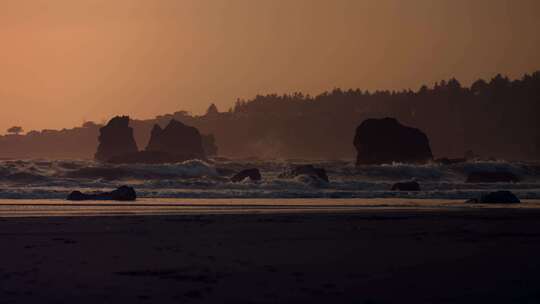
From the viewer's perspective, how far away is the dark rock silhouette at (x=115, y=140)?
131m

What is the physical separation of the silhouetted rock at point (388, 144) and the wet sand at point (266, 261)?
244 ft

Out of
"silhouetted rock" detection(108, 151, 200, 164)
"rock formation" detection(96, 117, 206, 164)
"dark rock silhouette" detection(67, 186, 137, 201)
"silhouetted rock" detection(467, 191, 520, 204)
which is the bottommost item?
"silhouetted rock" detection(467, 191, 520, 204)

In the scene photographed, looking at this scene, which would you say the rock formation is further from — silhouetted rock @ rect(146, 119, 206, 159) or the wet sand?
the wet sand

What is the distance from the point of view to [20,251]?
14742 mm

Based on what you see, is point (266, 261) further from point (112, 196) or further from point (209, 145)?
point (209, 145)

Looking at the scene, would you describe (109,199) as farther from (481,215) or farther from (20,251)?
(20,251)

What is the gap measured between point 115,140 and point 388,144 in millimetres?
48347

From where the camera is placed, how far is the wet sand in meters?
10.6

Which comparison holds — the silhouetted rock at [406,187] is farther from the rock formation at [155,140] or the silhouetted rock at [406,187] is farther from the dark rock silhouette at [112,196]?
the rock formation at [155,140]

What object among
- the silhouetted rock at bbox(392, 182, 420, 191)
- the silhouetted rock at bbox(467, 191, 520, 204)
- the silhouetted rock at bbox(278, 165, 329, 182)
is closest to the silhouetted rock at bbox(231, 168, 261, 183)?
the silhouetted rock at bbox(278, 165, 329, 182)

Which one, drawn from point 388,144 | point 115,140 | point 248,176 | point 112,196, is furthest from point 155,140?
point 112,196

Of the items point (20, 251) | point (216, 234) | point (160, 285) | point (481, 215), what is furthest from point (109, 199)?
point (160, 285)

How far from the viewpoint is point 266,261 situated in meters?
13.7

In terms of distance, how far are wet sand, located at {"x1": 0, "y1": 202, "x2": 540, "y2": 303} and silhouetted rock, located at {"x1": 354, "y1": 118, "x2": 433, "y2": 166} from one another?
74.3 meters
